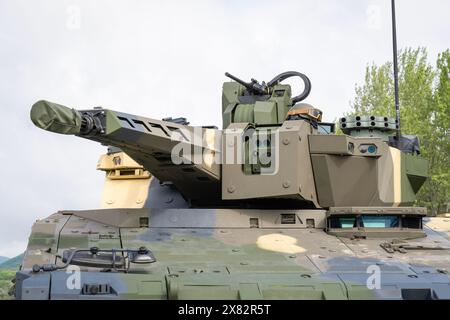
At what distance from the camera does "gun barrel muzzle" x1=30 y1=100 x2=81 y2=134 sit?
10789mm

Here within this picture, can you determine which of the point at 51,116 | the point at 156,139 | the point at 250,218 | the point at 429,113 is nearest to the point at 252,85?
the point at 250,218

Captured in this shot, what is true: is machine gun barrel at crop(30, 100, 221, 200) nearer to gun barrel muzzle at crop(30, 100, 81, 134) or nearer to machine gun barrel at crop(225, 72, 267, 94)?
gun barrel muzzle at crop(30, 100, 81, 134)

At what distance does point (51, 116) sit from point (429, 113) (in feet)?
97.0

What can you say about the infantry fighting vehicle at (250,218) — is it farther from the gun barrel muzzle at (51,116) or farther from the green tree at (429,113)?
the green tree at (429,113)

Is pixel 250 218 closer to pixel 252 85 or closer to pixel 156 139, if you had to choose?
pixel 156 139

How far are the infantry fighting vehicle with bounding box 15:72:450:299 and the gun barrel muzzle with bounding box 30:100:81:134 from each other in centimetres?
2

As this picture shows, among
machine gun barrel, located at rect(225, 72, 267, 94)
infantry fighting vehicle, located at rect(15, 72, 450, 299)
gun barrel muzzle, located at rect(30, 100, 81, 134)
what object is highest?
machine gun barrel, located at rect(225, 72, 267, 94)

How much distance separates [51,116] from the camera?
10789 mm

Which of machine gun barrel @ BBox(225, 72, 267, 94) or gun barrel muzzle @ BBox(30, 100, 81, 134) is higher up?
machine gun barrel @ BBox(225, 72, 267, 94)

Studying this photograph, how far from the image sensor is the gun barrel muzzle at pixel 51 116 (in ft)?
35.4

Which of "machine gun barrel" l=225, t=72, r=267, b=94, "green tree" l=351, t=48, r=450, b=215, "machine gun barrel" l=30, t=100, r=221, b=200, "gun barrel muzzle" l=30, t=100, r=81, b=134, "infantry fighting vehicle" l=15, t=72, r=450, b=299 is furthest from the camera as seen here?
"green tree" l=351, t=48, r=450, b=215

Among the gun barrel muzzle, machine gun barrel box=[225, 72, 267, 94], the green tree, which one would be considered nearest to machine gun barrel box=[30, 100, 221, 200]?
the gun barrel muzzle

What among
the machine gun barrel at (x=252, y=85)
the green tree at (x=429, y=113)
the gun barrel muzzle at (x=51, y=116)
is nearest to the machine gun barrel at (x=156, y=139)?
the gun barrel muzzle at (x=51, y=116)
